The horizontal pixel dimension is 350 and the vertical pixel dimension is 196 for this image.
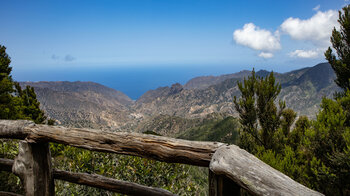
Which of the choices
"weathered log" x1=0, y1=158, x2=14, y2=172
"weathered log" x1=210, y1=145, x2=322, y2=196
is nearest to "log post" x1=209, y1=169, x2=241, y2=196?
"weathered log" x1=210, y1=145, x2=322, y2=196

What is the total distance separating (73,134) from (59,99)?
21826cm

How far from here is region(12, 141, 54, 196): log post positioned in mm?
2146

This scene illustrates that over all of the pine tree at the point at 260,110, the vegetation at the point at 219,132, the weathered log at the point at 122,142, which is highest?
the weathered log at the point at 122,142

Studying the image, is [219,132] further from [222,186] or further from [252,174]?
[252,174]

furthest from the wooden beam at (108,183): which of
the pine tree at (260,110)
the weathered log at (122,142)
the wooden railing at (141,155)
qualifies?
the pine tree at (260,110)

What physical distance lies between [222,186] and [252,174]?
1.02 feet

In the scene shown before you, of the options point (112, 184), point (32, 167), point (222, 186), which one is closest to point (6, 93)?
point (32, 167)

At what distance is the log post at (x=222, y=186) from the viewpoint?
4.82 ft

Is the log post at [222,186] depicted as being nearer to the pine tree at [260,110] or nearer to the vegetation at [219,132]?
the pine tree at [260,110]

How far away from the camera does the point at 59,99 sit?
194 meters

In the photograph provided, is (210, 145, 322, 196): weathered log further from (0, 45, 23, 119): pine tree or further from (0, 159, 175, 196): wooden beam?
(0, 45, 23, 119): pine tree

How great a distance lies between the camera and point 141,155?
5.91ft

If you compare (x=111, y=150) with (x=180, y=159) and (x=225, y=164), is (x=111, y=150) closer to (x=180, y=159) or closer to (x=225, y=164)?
(x=180, y=159)

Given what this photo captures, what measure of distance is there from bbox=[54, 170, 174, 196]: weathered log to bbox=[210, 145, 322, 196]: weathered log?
2.34 ft
